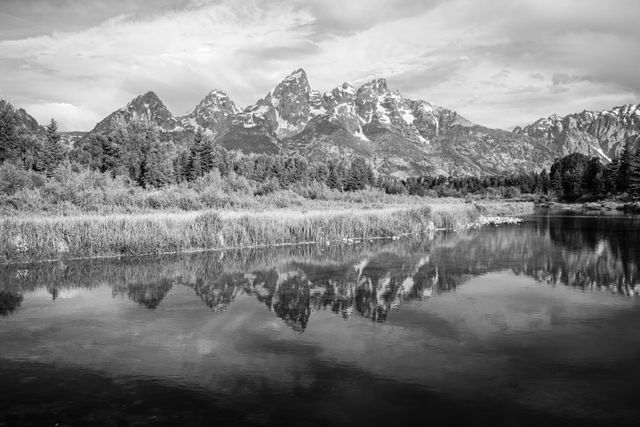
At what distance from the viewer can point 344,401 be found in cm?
823

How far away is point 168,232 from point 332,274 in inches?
377

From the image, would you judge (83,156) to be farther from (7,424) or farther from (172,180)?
(7,424)

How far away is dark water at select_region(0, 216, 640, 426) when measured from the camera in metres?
7.99

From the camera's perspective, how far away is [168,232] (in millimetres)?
25016

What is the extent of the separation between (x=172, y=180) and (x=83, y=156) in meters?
14.1

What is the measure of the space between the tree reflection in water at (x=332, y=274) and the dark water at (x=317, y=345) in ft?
0.39

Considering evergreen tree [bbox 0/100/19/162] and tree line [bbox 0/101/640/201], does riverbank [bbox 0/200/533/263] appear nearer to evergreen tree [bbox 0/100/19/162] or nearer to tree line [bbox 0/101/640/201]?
tree line [bbox 0/101/640/201]


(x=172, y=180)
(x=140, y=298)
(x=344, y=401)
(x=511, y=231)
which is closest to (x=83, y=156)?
(x=172, y=180)

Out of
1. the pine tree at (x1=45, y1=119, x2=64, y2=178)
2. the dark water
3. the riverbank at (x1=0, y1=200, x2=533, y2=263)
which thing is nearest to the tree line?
the pine tree at (x1=45, y1=119, x2=64, y2=178)

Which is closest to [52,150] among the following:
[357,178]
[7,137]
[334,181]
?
[7,137]

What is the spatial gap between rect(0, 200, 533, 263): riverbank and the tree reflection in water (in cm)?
144

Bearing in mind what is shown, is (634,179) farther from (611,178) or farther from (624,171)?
(611,178)

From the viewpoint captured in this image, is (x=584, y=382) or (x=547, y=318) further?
(x=547, y=318)

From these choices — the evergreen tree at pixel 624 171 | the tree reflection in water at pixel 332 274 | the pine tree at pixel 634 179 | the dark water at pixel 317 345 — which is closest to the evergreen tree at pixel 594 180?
the evergreen tree at pixel 624 171
